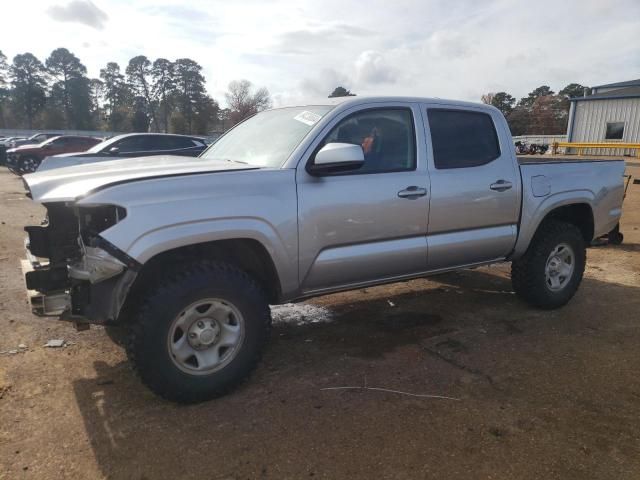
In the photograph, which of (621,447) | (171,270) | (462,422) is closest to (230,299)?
(171,270)

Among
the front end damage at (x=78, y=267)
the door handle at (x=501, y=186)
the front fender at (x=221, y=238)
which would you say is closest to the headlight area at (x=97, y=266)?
the front end damage at (x=78, y=267)

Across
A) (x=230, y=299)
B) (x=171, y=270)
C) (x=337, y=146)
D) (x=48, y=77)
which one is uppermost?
(x=48, y=77)

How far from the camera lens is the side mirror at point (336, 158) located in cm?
315

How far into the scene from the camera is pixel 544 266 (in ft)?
15.4

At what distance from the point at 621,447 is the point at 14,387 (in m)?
3.71

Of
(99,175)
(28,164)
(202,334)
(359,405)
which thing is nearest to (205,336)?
(202,334)

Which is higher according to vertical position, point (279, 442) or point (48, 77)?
point (48, 77)

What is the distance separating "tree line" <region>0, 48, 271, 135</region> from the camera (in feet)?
222

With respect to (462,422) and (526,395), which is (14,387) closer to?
(462,422)

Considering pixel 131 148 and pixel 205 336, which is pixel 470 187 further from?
pixel 131 148

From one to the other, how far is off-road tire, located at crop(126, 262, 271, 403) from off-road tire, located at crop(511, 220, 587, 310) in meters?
2.83

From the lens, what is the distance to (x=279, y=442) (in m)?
2.64

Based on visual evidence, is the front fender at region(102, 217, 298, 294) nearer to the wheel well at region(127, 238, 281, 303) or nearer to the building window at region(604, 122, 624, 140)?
the wheel well at region(127, 238, 281, 303)

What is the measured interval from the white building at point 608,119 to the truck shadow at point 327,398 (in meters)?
28.5
